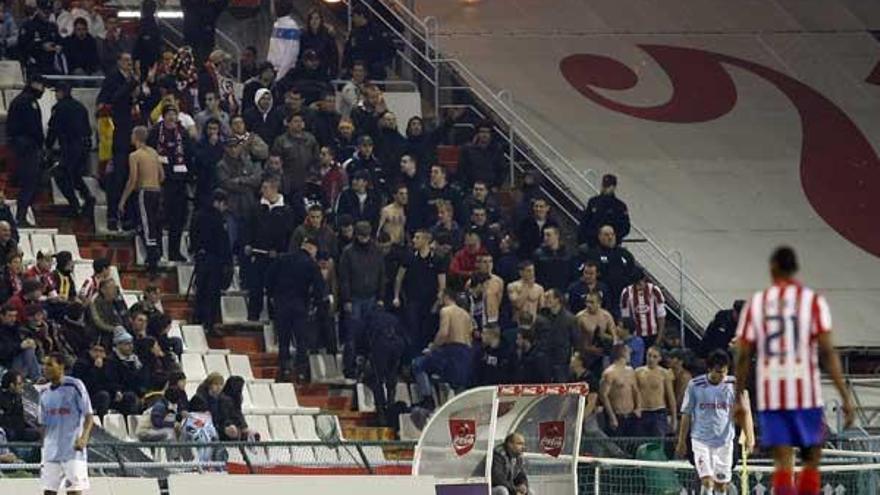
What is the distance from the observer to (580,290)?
31.5m

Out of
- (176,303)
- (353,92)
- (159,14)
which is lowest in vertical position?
(176,303)

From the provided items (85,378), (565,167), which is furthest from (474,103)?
(85,378)

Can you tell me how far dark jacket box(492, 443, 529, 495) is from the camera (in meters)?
25.6

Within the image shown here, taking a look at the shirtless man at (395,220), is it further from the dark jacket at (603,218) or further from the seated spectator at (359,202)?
the dark jacket at (603,218)

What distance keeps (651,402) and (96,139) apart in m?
7.56

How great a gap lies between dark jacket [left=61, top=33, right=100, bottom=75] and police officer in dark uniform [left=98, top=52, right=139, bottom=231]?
1.24 m

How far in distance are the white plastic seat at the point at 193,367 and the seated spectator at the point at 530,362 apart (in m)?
3.47

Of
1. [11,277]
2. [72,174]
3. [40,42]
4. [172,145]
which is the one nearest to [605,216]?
[172,145]

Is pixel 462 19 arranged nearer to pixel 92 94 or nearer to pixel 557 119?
pixel 557 119

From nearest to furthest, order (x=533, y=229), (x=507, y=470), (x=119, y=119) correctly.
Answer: (x=507, y=470) < (x=119, y=119) < (x=533, y=229)

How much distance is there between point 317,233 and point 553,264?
2.90m

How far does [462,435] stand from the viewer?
2595 cm

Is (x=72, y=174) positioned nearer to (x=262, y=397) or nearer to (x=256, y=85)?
(x=256, y=85)

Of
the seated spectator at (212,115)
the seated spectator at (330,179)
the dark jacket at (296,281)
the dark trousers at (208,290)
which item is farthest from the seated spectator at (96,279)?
the seated spectator at (330,179)
